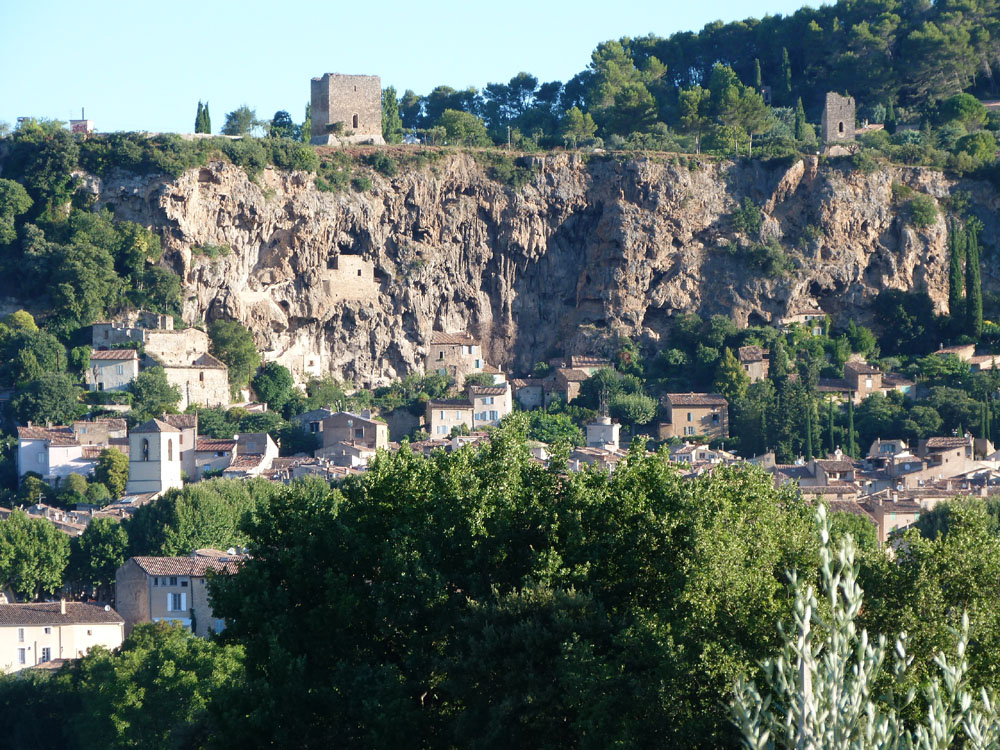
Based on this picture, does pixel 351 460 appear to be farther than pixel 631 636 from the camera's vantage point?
Yes

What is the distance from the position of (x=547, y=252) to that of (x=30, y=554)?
1251 inches

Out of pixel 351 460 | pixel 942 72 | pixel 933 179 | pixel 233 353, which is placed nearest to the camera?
pixel 351 460

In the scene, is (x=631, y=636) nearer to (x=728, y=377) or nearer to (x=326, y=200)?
(x=728, y=377)

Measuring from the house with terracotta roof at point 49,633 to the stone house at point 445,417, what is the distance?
60.6ft

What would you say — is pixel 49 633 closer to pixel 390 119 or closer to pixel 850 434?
pixel 850 434

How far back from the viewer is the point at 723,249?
79.1 meters

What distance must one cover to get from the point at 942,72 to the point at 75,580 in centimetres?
5541

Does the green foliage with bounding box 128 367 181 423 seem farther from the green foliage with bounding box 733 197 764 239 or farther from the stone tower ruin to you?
the stone tower ruin

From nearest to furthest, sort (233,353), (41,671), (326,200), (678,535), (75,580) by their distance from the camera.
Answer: (678,535) → (41,671) → (75,580) → (233,353) → (326,200)

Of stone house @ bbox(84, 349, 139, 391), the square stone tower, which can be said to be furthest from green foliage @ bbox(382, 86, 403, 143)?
stone house @ bbox(84, 349, 139, 391)

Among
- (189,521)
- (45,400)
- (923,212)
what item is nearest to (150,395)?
(45,400)

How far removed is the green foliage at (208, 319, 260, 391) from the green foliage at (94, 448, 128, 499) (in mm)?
8845

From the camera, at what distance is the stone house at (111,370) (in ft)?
217

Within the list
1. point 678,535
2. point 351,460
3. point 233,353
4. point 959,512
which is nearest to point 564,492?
point 678,535
